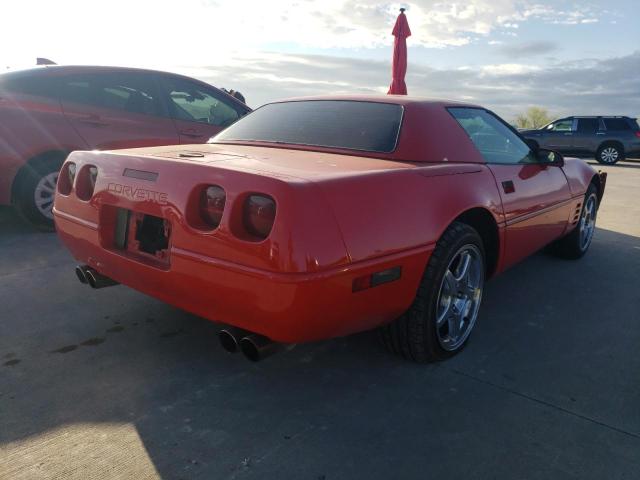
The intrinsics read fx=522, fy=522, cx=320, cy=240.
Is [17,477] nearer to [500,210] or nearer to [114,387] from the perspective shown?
[114,387]

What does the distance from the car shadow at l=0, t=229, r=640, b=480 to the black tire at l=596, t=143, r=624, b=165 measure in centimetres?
1491

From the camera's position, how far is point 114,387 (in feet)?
Answer: 7.28

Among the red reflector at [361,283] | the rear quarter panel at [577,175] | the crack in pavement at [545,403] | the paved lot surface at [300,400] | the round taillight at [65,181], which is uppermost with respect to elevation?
the rear quarter panel at [577,175]

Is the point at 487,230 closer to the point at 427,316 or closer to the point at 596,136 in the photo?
the point at 427,316

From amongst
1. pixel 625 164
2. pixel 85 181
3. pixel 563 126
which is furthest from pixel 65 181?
pixel 625 164

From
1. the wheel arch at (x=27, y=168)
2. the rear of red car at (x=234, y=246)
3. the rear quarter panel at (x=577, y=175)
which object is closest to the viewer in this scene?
the rear of red car at (x=234, y=246)

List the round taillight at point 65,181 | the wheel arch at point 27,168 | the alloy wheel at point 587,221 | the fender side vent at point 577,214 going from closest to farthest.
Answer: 1. the round taillight at point 65,181
2. the fender side vent at point 577,214
3. the wheel arch at point 27,168
4. the alloy wheel at point 587,221

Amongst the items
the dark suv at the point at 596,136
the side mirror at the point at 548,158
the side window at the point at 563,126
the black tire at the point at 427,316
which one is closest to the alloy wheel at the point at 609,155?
the dark suv at the point at 596,136

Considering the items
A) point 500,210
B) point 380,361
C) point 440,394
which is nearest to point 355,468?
point 440,394

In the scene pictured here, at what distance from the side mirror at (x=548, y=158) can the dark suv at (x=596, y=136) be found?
12.7 metres

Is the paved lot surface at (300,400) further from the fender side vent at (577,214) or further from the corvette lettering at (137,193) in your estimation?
the fender side vent at (577,214)

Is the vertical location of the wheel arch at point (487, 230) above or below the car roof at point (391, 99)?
below

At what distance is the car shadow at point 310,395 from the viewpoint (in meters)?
1.86

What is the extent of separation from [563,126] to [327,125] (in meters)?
15.9
